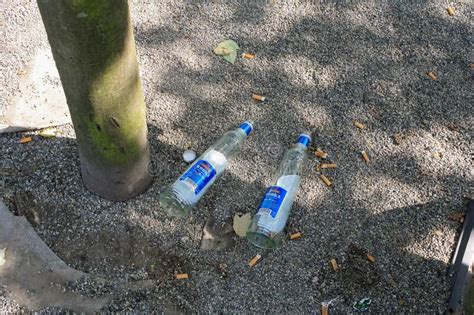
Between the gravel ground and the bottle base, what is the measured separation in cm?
5

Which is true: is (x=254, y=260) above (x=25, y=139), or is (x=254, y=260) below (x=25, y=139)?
below

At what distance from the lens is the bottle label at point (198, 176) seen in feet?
10.1

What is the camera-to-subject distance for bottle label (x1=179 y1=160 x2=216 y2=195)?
3084 mm

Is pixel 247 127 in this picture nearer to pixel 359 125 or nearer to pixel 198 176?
pixel 198 176

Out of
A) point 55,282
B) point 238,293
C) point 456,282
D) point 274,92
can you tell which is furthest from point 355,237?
point 55,282

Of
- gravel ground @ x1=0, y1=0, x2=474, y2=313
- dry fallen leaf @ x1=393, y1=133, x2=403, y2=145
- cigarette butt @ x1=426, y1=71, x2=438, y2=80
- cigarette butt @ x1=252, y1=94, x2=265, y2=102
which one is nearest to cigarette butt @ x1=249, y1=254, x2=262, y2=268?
gravel ground @ x1=0, y1=0, x2=474, y2=313

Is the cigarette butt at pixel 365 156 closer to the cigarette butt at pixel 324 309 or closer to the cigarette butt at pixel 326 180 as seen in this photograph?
the cigarette butt at pixel 326 180

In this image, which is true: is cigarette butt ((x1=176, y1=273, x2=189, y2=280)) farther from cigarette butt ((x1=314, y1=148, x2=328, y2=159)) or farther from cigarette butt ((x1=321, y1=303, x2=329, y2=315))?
cigarette butt ((x1=314, y1=148, x2=328, y2=159))

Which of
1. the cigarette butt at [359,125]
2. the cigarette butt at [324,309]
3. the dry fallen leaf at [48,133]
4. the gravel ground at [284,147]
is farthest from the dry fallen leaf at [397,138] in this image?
the dry fallen leaf at [48,133]

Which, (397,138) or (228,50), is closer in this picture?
(397,138)

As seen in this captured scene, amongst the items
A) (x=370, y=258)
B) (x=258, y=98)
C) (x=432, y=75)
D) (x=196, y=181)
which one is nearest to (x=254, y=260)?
(x=196, y=181)

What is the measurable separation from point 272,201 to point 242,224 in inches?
11.0

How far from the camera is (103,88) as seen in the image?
2430mm

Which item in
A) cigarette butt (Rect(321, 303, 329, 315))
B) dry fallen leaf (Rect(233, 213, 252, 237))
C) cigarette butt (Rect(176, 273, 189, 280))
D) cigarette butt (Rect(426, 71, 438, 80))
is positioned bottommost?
cigarette butt (Rect(321, 303, 329, 315))
